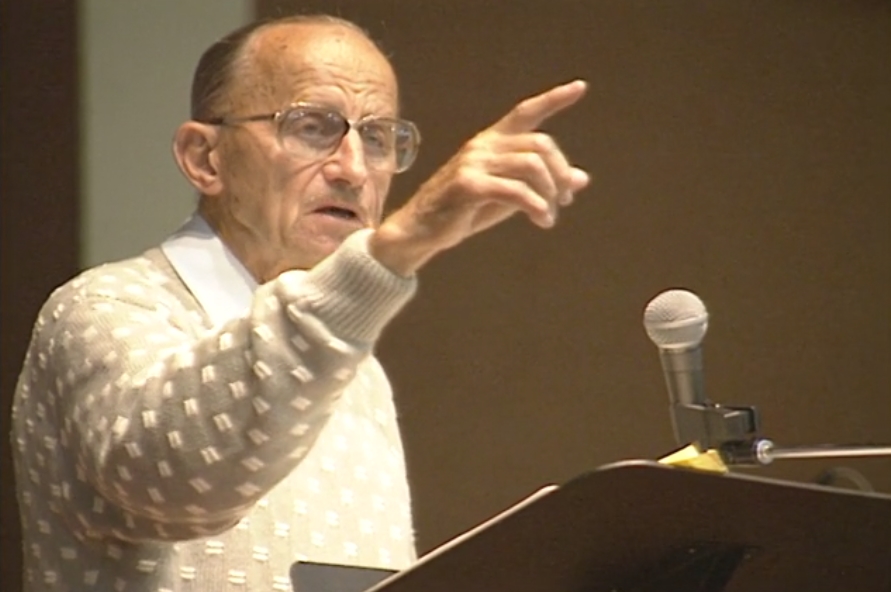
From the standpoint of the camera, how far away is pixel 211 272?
5.93 feet

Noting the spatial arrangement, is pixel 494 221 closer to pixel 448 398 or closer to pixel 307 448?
pixel 307 448

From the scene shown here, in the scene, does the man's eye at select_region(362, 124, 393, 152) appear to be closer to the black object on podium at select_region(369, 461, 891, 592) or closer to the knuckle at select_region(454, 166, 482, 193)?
the knuckle at select_region(454, 166, 482, 193)

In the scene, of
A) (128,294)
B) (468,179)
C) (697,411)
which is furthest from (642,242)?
(468,179)

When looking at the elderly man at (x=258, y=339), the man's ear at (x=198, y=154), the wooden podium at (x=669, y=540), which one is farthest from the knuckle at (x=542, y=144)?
the man's ear at (x=198, y=154)

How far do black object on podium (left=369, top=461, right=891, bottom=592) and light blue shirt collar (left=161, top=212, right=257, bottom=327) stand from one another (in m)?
0.68

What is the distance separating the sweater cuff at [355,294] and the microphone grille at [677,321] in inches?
9.4

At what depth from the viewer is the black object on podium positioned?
3.52 feet

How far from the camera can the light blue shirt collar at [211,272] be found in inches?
69.4

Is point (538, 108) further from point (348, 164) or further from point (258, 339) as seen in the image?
point (348, 164)

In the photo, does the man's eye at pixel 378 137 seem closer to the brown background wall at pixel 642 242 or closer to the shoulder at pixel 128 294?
the shoulder at pixel 128 294

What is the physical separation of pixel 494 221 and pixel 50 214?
4.79ft

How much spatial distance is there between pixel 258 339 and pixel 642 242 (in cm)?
195

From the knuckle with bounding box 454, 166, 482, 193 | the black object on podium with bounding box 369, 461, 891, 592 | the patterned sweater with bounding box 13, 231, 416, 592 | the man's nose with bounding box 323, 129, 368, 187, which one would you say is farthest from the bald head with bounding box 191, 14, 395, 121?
the black object on podium with bounding box 369, 461, 891, 592

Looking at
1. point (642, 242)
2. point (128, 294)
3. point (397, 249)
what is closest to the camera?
point (397, 249)
